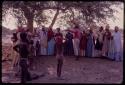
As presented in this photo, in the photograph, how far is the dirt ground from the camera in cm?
1323

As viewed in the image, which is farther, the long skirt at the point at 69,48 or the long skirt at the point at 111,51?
the long skirt at the point at 69,48

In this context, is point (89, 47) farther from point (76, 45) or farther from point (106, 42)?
point (106, 42)

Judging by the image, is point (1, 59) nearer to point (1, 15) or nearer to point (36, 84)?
point (1, 15)

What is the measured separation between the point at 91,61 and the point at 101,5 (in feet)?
12.2

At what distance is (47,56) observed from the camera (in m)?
17.2

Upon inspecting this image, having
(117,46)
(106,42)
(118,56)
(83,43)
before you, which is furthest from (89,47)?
(118,56)

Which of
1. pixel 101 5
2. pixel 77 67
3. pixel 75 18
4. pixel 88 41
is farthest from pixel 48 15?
pixel 77 67

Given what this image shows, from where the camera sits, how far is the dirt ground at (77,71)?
13.2 metres

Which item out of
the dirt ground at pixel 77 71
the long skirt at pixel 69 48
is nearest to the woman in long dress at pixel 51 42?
the dirt ground at pixel 77 71

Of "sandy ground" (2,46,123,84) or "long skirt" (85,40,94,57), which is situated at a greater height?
"long skirt" (85,40,94,57)

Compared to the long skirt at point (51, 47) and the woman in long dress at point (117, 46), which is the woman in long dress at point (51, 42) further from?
the woman in long dress at point (117, 46)

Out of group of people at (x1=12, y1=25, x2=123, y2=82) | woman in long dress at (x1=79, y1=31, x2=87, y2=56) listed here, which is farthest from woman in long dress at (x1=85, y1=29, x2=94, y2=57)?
woman in long dress at (x1=79, y1=31, x2=87, y2=56)

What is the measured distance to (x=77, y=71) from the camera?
14.8 m

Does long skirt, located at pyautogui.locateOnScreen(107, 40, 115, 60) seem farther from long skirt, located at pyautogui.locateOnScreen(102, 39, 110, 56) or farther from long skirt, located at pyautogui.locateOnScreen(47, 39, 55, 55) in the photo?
long skirt, located at pyautogui.locateOnScreen(47, 39, 55, 55)
